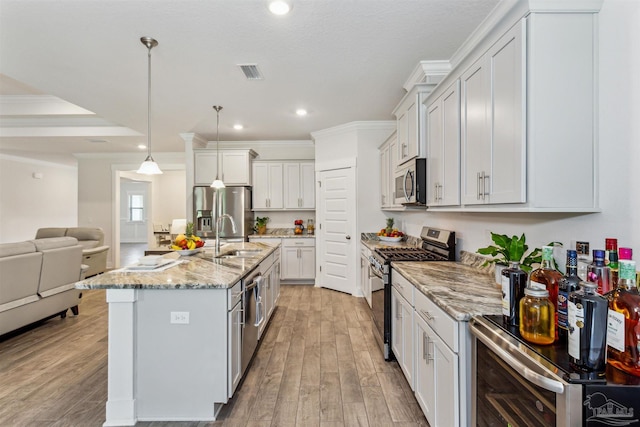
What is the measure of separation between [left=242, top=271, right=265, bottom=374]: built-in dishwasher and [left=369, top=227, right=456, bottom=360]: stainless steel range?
1105 mm

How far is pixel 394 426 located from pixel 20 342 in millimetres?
3720

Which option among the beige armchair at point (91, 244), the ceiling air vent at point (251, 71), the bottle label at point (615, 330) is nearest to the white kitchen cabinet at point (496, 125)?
the bottle label at point (615, 330)

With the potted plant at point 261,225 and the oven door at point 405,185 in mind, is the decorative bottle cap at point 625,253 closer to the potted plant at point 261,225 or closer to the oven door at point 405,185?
the oven door at point 405,185

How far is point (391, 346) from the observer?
2771 mm

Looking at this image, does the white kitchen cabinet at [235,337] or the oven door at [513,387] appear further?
the white kitchen cabinet at [235,337]

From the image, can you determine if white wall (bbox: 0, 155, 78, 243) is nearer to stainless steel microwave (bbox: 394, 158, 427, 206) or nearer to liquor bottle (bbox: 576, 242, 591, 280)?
stainless steel microwave (bbox: 394, 158, 427, 206)

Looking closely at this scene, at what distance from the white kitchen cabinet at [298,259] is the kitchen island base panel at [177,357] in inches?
143

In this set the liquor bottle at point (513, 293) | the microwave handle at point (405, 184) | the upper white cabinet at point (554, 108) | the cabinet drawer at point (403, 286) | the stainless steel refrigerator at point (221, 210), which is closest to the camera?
the liquor bottle at point (513, 293)

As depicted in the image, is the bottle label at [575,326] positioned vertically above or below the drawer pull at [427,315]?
above

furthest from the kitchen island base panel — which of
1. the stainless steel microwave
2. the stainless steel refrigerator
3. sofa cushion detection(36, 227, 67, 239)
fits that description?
sofa cushion detection(36, 227, 67, 239)

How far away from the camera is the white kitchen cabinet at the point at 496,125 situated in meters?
1.49

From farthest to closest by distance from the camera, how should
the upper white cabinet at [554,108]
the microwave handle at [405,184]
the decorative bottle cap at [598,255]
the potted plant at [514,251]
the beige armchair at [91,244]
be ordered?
the beige armchair at [91,244] < the microwave handle at [405,184] < the potted plant at [514,251] < the upper white cabinet at [554,108] < the decorative bottle cap at [598,255]

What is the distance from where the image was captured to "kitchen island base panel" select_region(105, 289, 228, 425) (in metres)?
2.00

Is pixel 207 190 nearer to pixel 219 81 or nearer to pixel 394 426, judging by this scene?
pixel 219 81
